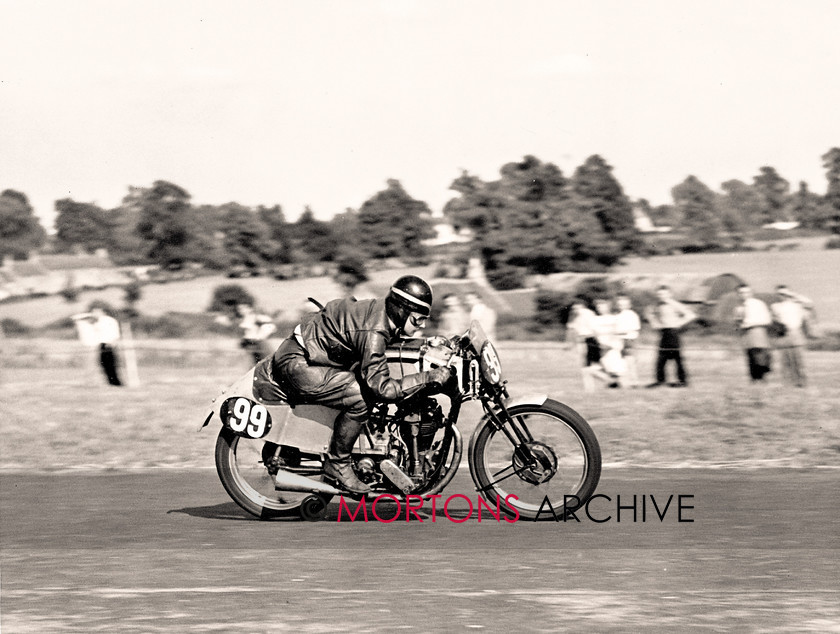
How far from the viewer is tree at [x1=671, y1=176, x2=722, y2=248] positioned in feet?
52.7

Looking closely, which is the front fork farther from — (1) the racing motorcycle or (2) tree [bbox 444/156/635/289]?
(2) tree [bbox 444/156/635/289]

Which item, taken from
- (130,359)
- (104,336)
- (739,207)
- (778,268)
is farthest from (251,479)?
(739,207)

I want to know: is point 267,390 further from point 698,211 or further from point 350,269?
point 698,211

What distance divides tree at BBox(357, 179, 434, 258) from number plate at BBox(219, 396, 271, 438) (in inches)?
329

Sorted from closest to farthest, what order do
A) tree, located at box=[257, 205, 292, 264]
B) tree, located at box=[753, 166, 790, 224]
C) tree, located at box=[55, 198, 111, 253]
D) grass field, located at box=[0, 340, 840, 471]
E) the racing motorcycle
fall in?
the racing motorcycle
grass field, located at box=[0, 340, 840, 471]
tree, located at box=[753, 166, 790, 224]
tree, located at box=[257, 205, 292, 264]
tree, located at box=[55, 198, 111, 253]

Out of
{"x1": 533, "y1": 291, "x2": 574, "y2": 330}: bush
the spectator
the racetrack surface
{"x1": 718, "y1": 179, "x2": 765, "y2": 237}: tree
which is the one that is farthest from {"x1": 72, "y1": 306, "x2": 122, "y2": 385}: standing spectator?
{"x1": 718, "y1": 179, "x2": 765, "y2": 237}: tree

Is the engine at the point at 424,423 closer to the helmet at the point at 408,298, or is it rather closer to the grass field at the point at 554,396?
the helmet at the point at 408,298

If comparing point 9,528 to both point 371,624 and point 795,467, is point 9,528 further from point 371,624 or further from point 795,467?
point 795,467

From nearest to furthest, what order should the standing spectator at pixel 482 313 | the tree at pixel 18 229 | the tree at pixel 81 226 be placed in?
the standing spectator at pixel 482 313, the tree at pixel 18 229, the tree at pixel 81 226

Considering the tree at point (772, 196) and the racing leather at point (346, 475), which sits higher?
the tree at point (772, 196)

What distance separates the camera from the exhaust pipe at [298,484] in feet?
25.6

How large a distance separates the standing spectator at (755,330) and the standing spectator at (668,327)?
1.92 ft

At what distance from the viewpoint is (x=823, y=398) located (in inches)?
498

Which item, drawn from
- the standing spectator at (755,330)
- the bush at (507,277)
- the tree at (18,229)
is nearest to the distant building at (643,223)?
the bush at (507,277)
